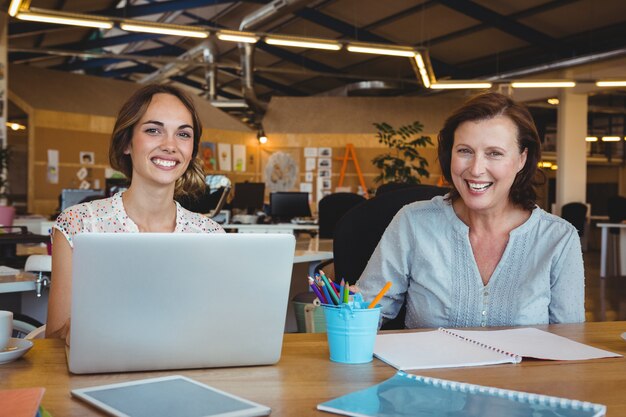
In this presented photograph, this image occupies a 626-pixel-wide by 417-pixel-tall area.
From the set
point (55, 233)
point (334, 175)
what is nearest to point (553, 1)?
point (334, 175)

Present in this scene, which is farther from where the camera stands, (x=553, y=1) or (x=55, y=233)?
(x=553, y=1)

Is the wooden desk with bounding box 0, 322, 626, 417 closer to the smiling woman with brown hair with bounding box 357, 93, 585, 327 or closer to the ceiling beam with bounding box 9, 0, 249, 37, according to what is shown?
the smiling woman with brown hair with bounding box 357, 93, 585, 327

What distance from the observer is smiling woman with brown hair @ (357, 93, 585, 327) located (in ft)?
6.58

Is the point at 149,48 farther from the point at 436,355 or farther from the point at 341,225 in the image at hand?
the point at 436,355

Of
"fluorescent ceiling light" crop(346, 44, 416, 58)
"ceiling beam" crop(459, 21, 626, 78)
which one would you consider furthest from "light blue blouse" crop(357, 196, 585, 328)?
"ceiling beam" crop(459, 21, 626, 78)

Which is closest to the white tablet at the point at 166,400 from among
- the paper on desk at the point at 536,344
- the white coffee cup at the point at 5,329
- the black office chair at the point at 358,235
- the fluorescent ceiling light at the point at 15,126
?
the white coffee cup at the point at 5,329

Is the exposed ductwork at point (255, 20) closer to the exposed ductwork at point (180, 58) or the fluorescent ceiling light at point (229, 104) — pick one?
the fluorescent ceiling light at point (229, 104)

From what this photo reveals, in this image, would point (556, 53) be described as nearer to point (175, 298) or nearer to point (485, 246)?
point (485, 246)

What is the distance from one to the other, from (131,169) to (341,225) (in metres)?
0.75

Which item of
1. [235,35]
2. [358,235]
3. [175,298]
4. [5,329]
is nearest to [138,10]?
[235,35]

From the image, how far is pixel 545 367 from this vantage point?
1.37m

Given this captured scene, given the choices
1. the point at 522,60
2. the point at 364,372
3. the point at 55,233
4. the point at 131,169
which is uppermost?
the point at 522,60

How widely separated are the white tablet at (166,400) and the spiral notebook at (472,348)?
15.3 inches

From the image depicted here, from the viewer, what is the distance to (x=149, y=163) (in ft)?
7.11
